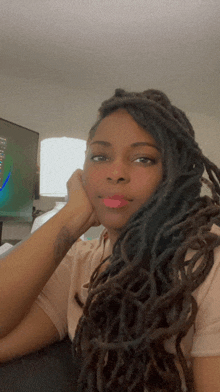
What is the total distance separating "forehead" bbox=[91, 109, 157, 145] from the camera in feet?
2.10

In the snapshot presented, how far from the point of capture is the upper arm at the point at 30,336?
2.04 ft

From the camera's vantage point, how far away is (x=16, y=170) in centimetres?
148

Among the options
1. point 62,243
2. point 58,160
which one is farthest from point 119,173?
point 58,160

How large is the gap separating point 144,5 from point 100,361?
160 cm

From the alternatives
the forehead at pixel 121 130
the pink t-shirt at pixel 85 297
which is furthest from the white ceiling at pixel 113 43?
the pink t-shirt at pixel 85 297

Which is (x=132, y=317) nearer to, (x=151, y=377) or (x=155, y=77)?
(x=151, y=377)

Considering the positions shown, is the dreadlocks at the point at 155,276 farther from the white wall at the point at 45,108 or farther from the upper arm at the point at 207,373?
the white wall at the point at 45,108

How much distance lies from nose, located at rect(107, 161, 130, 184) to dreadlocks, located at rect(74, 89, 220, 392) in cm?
A: 8

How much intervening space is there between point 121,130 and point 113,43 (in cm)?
136

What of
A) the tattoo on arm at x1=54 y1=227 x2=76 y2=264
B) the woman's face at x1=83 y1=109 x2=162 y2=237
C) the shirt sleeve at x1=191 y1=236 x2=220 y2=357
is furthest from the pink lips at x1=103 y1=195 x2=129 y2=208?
the shirt sleeve at x1=191 y1=236 x2=220 y2=357

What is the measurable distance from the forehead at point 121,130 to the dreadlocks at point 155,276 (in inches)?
0.6

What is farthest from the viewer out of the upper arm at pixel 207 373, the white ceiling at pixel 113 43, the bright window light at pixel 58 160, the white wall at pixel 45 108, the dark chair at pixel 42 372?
the white wall at pixel 45 108

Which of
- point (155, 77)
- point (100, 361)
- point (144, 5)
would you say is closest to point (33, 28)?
point (144, 5)

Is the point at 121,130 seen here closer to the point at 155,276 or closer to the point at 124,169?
the point at 124,169
